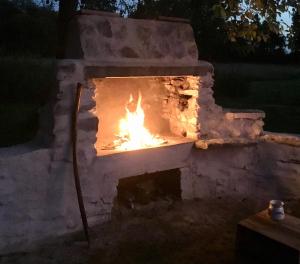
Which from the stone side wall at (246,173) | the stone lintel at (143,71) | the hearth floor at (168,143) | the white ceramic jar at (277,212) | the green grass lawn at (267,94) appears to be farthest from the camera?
the green grass lawn at (267,94)

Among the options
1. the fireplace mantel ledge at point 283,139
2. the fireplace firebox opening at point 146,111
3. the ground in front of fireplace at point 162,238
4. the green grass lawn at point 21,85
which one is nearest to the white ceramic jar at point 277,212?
the ground in front of fireplace at point 162,238

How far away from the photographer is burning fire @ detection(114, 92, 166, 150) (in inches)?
204

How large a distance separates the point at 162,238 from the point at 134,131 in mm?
1511

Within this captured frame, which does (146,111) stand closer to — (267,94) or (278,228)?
(278,228)

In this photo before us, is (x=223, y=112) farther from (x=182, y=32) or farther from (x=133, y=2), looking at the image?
(x=133, y=2)

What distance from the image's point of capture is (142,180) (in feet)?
18.2

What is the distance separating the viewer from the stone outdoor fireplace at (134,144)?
4.11m

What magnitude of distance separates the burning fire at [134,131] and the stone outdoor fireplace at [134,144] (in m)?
0.02

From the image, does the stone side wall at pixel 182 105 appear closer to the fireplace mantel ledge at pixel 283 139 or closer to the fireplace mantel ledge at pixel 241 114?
the fireplace mantel ledge at pixel 241 114

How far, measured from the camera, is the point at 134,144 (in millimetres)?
5125

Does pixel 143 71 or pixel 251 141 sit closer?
Result: pixel 143 71

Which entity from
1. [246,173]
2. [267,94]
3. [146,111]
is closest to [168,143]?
[146,111]

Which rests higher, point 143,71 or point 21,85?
point 143,71

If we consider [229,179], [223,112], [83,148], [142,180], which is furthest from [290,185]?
[83,148]
